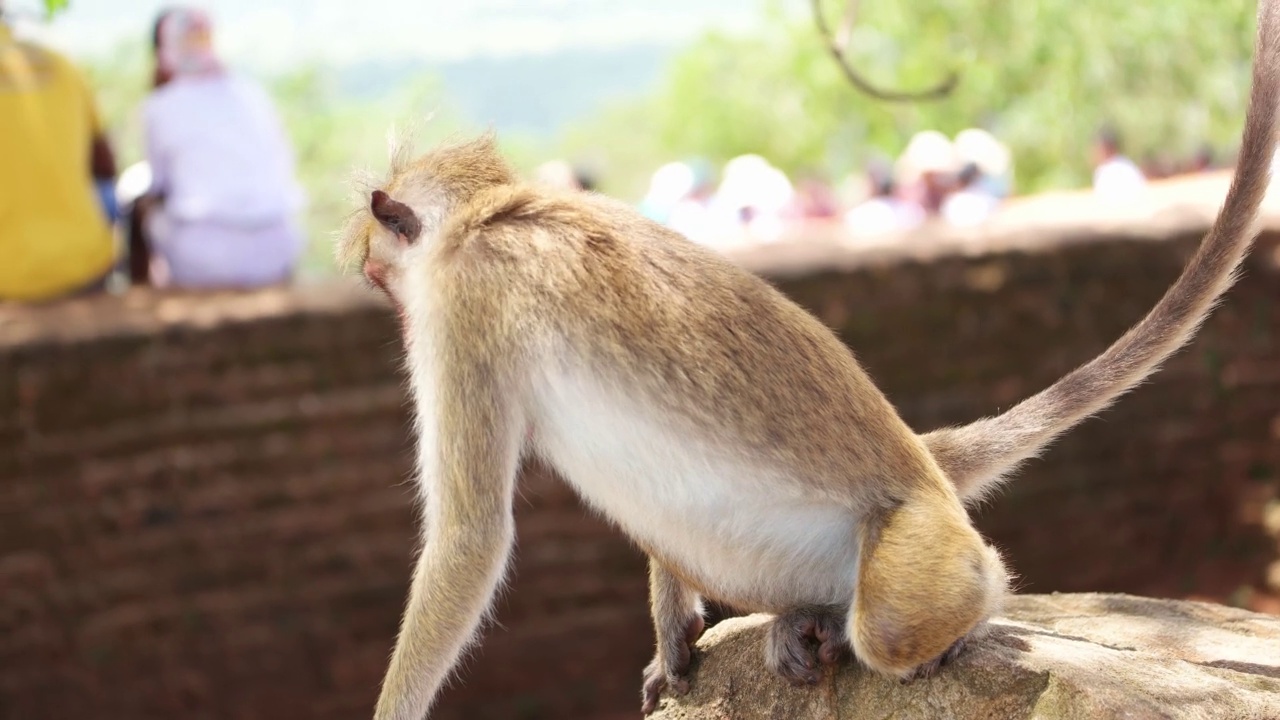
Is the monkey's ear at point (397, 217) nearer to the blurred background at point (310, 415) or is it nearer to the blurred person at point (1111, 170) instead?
the blurred background at point (310, 415)

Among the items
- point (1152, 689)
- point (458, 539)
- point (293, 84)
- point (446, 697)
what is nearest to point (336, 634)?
point (446, 697)

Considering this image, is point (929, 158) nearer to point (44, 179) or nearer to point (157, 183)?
point (157, 183)

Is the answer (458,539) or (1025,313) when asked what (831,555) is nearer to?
(458,539)

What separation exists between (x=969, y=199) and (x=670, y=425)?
7.25 m

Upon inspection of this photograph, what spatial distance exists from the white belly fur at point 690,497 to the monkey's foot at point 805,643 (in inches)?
1.7

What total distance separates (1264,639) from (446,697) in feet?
15.6

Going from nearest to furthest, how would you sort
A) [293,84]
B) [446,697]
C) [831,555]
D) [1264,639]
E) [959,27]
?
1. [831,555]
2. [1264,639]
3. [446,697]
4. [959,27]
5. [293,84]

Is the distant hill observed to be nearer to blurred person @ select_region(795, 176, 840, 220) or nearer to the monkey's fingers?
blurred person @ select_region(795, 176, 840, 220)

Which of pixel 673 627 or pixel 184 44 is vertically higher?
pixel 184 44

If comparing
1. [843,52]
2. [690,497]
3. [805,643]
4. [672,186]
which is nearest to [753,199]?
[672,186]

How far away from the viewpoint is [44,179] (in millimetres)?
6133

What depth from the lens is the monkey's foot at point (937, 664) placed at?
2424mm

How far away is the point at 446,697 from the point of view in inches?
273

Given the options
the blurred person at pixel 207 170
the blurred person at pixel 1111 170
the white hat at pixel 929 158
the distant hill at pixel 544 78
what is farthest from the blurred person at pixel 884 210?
the distant hill at pixel 544 78
